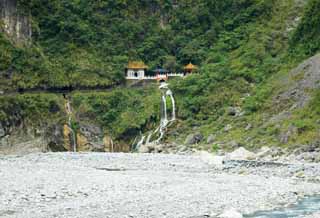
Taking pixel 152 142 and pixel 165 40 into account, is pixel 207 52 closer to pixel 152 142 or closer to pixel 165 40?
pixel 165 40

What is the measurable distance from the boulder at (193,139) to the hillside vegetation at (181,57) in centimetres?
119

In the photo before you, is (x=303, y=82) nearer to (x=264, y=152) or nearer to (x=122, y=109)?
(x=264, y=152)

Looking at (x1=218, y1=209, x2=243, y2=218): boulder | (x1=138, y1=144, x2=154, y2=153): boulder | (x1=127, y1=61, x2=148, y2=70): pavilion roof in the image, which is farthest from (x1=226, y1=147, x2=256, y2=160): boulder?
(x1=127, y1=61, x2=148, y2=70): pavilion roof

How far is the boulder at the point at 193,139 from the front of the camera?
202 feet

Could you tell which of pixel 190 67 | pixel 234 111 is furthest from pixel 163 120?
pixel 190 67

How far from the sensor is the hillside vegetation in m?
64.2

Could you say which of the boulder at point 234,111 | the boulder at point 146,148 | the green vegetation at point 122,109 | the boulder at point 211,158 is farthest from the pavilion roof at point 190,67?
the boulder at point 211,158

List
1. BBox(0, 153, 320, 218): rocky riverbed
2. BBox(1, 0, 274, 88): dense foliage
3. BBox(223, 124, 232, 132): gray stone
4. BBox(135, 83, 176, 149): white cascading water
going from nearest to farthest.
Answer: BBox(0, 153, 320, 218): rocky riverbed < BBox(223, 124, 232, 132): gray stone < BBox(135, 83, 176, 149): white cascading water < BBox(1, 0, 274, 88): dense foliage

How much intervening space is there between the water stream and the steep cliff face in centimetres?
5908

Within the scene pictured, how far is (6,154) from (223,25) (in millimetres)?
38545

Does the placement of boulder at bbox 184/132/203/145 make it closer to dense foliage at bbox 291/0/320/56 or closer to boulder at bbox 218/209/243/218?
dense foliage at bbox 291/0/320/56

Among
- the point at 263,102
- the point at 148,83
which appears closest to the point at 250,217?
the point at 263,102

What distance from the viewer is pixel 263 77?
2790 inches

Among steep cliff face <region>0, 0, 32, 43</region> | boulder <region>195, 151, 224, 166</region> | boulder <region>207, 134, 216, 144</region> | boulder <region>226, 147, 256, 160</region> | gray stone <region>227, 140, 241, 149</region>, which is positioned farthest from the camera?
steep cliff face <region>0, 0, 32, 43</region>
